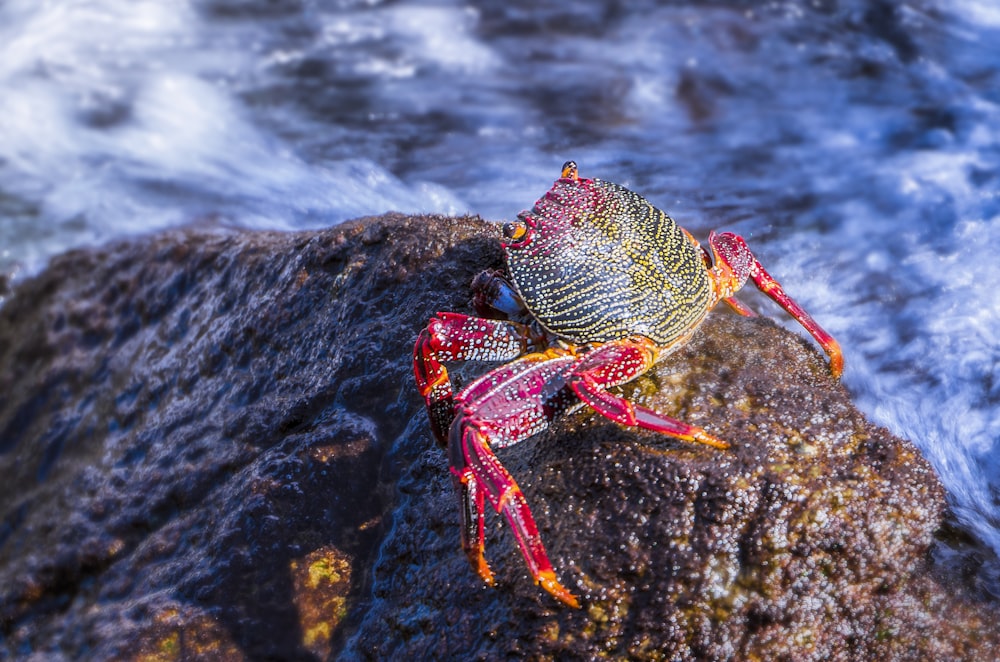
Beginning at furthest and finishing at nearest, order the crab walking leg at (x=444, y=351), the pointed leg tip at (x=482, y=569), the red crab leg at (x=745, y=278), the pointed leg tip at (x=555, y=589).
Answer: the red crab leg at (x=745, y=278), the crab walking leg at (x=444, y=351), the pointed leg tip at (x=482, y=569), the pointed leg tip at (x=555, y=589)

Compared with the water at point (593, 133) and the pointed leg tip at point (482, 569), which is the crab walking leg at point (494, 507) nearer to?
the pointed leg tip at point (482, 569)

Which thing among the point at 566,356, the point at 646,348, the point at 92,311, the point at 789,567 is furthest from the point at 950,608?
Answer: the point at 92,311

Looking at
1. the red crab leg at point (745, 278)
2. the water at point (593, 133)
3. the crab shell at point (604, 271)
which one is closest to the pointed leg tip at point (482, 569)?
the crab shell at point (604, 271)

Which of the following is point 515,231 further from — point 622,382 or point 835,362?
point 835,362

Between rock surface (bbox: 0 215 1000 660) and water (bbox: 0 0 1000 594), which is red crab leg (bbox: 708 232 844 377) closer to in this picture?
rock surface (bbox: 0 215 1000 660)

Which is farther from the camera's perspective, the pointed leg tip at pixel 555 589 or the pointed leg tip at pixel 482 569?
the pointed leg tip at pixel 482 569

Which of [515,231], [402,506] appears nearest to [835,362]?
[515,231]
